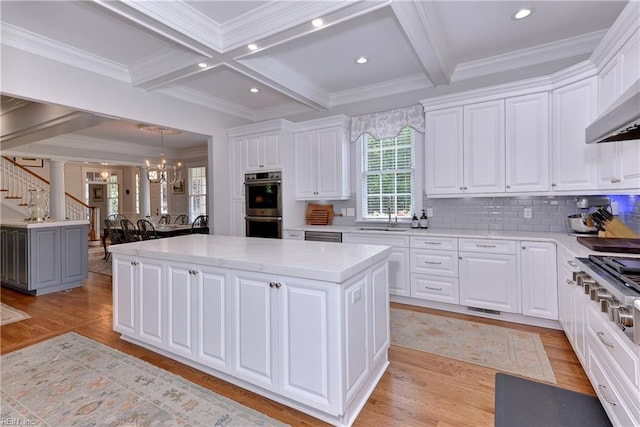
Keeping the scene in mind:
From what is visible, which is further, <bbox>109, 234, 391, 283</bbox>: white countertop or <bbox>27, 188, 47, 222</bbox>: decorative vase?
<bbox>27, 188, 47, 222</bbox>: decorative vase

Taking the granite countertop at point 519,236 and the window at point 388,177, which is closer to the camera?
the granite countertop at point 519,236

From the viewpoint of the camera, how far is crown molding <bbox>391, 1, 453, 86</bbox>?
90.2 inches

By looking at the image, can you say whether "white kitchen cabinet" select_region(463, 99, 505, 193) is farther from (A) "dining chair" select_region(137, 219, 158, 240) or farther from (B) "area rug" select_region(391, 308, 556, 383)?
(A) "dining chair" select_region(137, 219, 158, 240)

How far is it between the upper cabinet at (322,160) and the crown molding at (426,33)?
141 centimetres

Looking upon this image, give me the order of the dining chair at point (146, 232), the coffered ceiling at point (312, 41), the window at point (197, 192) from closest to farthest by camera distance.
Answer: the coffered ceiling at point (312, 41), the dining chair at point (146, 232), the window at point (197, 192)

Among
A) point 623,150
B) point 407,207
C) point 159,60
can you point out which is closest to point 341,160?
point 407,207

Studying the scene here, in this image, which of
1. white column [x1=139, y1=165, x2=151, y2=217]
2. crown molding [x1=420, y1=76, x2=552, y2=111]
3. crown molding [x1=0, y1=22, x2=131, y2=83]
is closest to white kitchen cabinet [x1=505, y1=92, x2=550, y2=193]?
crown molding [x1=420, y1=76, x2=552, y2=111]

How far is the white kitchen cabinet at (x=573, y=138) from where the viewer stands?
2.75 m

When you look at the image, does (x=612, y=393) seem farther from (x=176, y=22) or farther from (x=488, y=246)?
(x=176, y=22)

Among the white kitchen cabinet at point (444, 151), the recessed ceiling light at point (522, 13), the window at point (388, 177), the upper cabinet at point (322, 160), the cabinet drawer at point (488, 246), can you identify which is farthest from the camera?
the upper cabinet at point (322, 160)

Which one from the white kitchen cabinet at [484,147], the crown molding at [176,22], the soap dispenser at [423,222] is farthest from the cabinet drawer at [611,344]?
the crown molding at [176,22]

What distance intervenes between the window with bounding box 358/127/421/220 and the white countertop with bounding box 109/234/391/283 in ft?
6.44

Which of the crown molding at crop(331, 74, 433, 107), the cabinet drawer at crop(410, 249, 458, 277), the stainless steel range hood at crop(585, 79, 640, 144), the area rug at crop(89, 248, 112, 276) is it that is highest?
the crown molding at crop(331, 74, 433, 107)

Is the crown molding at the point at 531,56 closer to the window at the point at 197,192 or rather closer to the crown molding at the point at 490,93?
the crown molding at the point at 490,93
